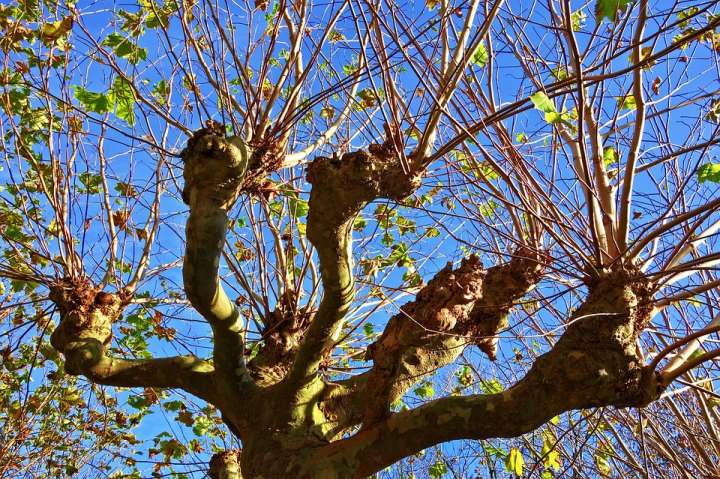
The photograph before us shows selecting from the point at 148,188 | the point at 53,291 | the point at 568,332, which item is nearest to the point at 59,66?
the point at 148,188

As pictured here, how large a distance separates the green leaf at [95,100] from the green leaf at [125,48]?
0.34 meters

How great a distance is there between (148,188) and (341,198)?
2.29 m

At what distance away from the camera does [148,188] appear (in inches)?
164

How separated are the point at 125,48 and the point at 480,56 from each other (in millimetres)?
2327

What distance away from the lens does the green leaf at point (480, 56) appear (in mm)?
3156

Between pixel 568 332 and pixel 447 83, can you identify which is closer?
pixel 447 83

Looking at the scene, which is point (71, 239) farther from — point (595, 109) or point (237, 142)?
point (595, 109)

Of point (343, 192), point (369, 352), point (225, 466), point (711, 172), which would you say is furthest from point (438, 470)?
point (343, 192)

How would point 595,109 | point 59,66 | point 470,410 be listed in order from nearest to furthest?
1. point 470,410
2. point 595,109
3. point 59,66

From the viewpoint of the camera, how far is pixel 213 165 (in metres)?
2.55

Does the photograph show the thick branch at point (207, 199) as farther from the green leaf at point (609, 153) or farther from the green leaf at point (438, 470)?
the green leaf at point (438, 470)

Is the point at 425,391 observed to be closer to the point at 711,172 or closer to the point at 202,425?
the point at 202,425

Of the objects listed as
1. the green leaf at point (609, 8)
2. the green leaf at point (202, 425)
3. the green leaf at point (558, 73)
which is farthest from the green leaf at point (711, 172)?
the green leaf at point (202, 425)

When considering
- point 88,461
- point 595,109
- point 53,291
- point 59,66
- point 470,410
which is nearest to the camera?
point 470,410
